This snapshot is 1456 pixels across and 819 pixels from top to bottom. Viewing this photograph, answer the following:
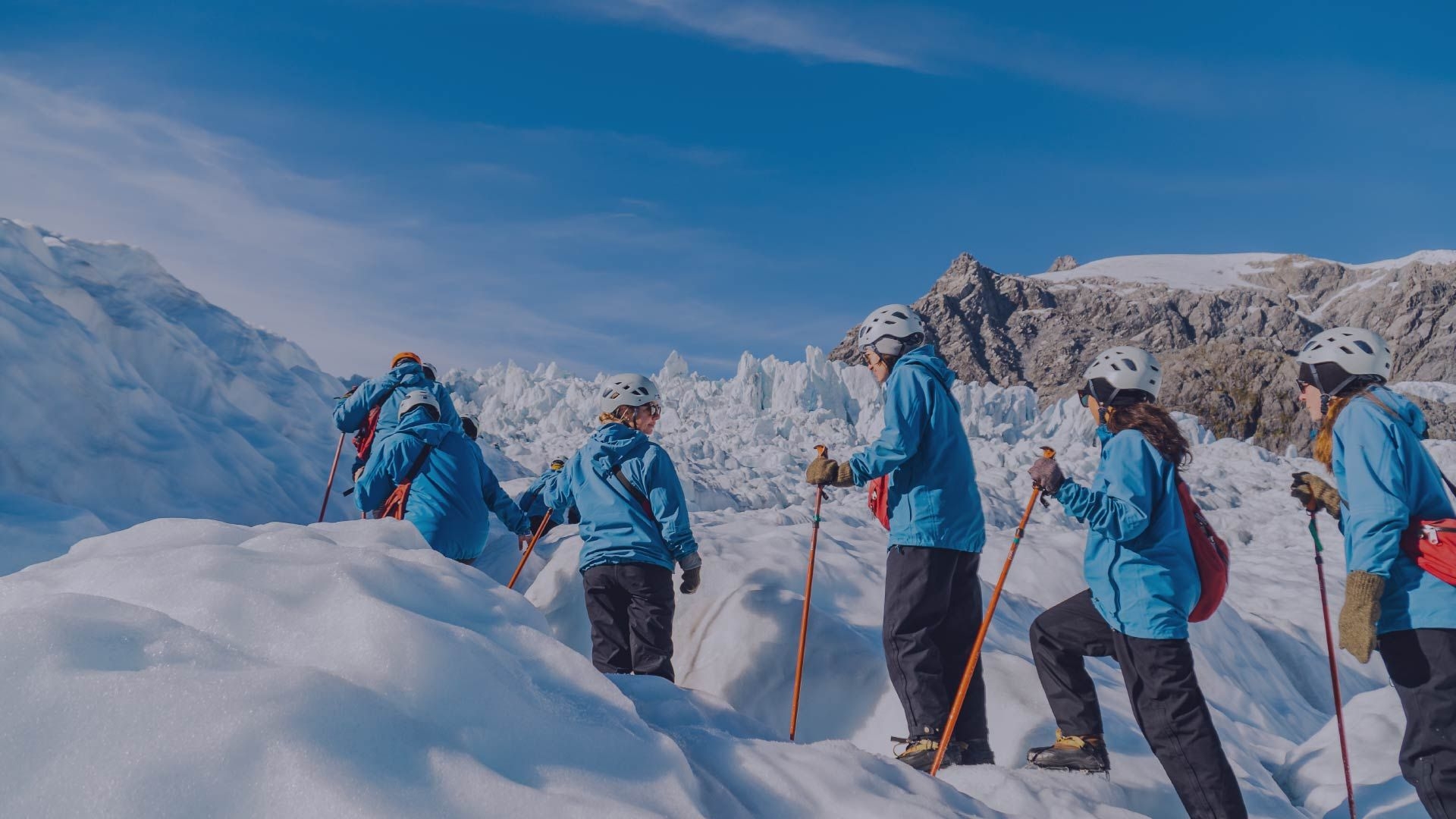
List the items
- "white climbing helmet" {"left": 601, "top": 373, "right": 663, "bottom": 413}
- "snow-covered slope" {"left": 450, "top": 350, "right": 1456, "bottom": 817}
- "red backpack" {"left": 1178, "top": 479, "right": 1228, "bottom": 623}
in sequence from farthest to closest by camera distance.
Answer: "white climbing helmet" {"left": 601, "top": 373, "right": 663, "bottom": 413} → "snow-covered slope" {"left": 450, "top": 350, "right": 1456, "bottom": 817} → "red backpack" {"left": 1178, "top": 479, "right": 1228, "bottom": 623}

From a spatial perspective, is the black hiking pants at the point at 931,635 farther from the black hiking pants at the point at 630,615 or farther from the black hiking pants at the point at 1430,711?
the black hiking pants at the point at 1430,711

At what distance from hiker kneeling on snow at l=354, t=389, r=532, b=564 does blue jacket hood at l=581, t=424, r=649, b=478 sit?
913 millimetres

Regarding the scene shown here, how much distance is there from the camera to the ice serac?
51.7 m

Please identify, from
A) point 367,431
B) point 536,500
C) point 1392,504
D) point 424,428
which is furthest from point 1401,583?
point 367,431

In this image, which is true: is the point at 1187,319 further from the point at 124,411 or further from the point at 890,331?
the point at 890,331

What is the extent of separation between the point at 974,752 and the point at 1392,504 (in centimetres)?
155

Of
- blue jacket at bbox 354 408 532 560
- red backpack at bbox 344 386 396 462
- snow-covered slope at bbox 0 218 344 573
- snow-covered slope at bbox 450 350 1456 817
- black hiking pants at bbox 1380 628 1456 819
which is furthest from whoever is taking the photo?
snow-covered slope at bbox 0 218 344 573

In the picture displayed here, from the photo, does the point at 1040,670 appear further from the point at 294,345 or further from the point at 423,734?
the point at 294,345

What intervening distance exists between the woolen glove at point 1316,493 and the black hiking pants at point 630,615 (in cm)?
247

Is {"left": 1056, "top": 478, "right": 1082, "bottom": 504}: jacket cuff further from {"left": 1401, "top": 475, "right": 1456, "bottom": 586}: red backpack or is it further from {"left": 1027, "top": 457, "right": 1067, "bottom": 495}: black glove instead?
{"left": 1401, "top": 475, "right": 1456, "bottom": 586}: red backpack

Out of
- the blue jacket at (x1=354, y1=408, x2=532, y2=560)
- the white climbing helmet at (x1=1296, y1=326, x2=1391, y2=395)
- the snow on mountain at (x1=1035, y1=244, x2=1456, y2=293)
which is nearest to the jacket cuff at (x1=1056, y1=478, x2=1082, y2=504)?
the white climbing helmet at (x1=1296, y1=326, x2=1391, y2=395)

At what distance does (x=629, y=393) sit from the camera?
405 cm

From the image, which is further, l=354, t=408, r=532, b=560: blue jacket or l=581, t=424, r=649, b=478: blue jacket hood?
l=354, t=408, r=532, b=560: blue jacket

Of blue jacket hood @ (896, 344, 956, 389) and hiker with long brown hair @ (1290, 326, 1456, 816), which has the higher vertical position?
blue jacket hood @ (896, 344, 956, 389)
